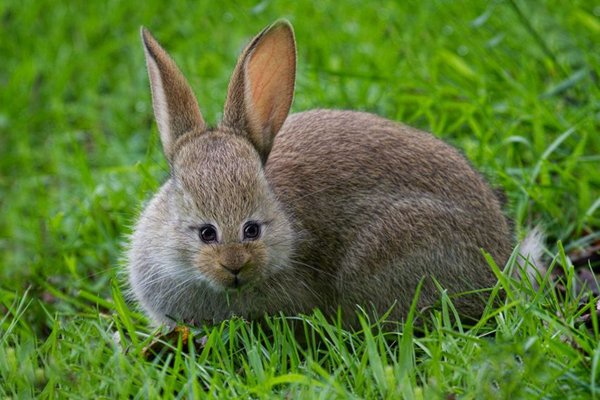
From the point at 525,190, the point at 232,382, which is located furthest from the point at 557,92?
the point at 232,382

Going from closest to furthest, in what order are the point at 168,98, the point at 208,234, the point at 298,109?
1. the point at 208,234
2. the point at 168,98
3. the point at 298,109

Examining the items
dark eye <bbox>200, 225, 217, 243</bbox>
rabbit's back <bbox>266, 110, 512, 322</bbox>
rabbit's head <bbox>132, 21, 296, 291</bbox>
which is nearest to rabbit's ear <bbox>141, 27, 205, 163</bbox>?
rabbit's head <bbox>132, 21, 296, 291</bbox>

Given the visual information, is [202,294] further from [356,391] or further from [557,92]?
[557,92]

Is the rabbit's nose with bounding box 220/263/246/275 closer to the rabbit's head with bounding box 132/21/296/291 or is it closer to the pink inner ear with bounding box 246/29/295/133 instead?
the rabbit's head with bounding box 132/21/296/291

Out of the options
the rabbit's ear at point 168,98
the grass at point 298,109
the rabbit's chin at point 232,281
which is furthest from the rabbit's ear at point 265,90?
the grass at point 298,109

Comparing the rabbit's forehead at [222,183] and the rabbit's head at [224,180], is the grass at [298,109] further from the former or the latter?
the rabbit's forehead at [222,183]

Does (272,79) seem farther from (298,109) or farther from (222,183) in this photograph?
(298,109)

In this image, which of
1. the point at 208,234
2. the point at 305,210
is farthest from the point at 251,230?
the point at 305,210
